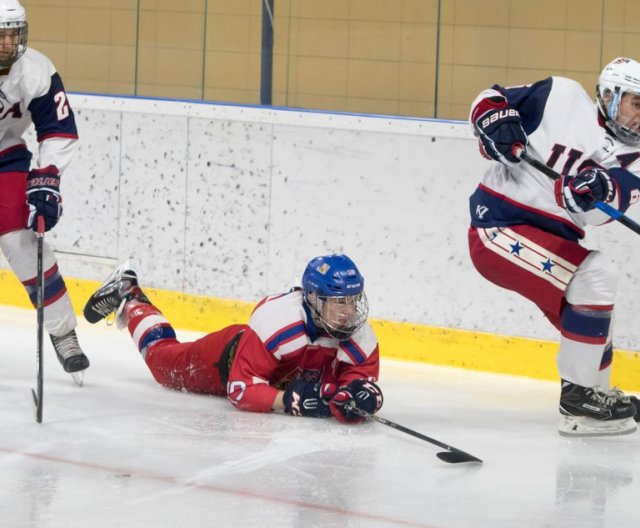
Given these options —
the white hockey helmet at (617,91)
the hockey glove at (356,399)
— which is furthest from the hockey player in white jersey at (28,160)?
the white hockey helmet at (617,91)

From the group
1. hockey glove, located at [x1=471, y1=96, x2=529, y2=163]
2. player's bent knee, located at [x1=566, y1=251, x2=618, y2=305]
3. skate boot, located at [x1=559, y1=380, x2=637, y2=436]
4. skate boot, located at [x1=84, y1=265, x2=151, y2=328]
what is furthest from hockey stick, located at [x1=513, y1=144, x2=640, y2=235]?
skate boot, located at [x1=84, y1=265, x2=151, y2=328]

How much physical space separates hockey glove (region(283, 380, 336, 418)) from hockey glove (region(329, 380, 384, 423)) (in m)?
0.03

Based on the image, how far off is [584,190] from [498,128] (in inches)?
12.7

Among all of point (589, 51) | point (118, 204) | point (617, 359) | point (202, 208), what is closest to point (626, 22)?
point (589, 51)

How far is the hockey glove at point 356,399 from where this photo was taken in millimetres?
4191

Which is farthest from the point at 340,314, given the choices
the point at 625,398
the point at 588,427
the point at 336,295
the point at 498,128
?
the point at 625,398

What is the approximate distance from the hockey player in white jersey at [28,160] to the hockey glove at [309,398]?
32.4 inches

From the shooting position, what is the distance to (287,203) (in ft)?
18.6

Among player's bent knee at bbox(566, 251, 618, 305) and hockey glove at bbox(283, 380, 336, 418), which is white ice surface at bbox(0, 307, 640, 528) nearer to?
hockey glove at bbox(283, 380, 336, 418)

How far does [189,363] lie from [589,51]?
1944mm

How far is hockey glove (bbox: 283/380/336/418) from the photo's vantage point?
4281 mm

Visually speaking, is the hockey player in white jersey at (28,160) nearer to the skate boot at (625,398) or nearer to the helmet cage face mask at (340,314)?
the helmet cage face mask at (340,314)

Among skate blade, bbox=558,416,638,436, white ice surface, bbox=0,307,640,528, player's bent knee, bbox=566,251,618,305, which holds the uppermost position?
player's bent knee, bbox=566,251,618,305

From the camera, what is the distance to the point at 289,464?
3.85 metres
